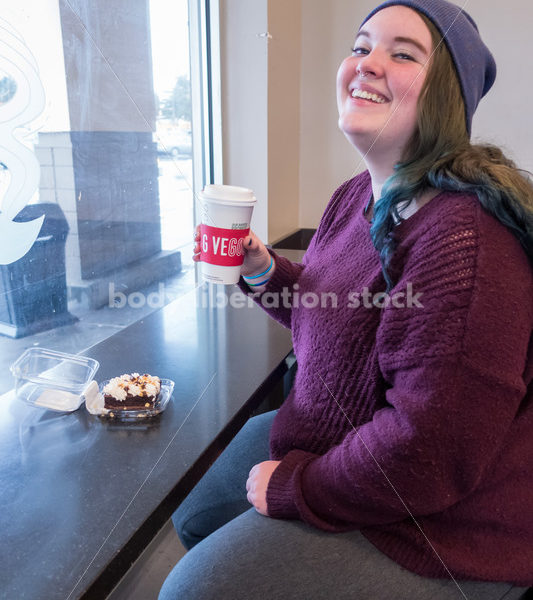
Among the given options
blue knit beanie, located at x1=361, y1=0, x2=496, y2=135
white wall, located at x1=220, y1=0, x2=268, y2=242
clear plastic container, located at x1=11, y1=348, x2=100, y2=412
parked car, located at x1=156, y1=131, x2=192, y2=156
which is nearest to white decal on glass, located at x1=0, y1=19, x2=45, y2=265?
clear plastic container, located at x1=11, y1=348, x2=100, y2=412

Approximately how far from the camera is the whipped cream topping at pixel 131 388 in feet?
2.78

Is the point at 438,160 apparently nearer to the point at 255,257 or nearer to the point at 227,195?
the point at 227,195

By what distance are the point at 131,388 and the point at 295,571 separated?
0.36 m

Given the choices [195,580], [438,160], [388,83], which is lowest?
[195,580]

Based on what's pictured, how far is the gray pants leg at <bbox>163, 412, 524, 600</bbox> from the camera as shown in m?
0.67

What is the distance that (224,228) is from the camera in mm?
873

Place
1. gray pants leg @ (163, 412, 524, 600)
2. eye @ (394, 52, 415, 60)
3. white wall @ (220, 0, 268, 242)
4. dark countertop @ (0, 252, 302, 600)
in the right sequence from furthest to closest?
white wall @ (220, 0, 268, 242)
eye @ (394, 52, 415, 60)
gray pants leg @ (163, 412, 524, 600)
dark countertop @ (0, 252, 302, 600)

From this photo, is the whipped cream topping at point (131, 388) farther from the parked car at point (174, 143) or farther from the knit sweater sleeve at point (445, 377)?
the parked car at point (174, 143)

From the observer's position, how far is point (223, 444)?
82cm

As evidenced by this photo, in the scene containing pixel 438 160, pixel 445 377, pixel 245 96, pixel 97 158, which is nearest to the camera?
pixel 445 377

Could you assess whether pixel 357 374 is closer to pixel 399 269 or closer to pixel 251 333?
pixel 399 269

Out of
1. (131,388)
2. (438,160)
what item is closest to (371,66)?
(438,160)

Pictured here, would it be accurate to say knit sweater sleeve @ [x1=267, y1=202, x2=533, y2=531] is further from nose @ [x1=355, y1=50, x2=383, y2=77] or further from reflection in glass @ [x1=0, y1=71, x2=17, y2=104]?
reflection in glass @ [x1=0, y1=71, x2=17, y2=104]

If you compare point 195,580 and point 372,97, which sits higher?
point 372,97
